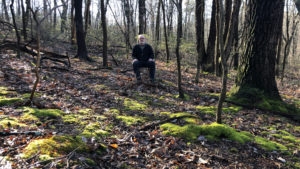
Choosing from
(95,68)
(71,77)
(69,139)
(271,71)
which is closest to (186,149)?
(69,139)

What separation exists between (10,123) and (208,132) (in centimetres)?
343

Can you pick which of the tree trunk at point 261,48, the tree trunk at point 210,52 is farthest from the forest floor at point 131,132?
the tree trunk at point 210,52

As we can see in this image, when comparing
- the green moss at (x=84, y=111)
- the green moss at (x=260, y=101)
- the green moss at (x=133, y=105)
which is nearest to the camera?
the green moss at (x=84, y=111)

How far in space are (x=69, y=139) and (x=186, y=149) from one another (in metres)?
1.83

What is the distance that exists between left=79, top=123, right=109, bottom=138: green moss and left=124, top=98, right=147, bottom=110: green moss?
133 centimetres

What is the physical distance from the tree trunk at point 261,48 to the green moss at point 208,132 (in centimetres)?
201

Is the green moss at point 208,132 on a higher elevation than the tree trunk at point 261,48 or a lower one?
lower

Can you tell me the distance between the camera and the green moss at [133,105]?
16.4ft

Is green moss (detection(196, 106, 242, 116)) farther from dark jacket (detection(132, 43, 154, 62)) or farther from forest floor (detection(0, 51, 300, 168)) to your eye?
dark jacket (detection(132, 43, 154, 62))

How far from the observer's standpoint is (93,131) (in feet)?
11.5

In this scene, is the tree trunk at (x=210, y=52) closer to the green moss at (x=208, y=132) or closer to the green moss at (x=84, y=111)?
the green moss at (x=208, y=132)

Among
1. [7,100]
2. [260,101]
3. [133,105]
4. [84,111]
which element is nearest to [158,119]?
[133,105]

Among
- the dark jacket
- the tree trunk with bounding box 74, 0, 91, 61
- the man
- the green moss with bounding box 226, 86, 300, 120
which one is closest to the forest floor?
the green moss with bounding box 226, 86, 300, 120

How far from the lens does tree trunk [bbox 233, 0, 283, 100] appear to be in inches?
190
